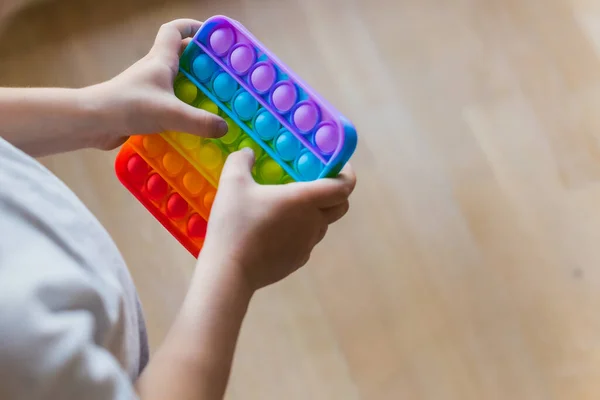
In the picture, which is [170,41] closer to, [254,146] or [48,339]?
[254,146]

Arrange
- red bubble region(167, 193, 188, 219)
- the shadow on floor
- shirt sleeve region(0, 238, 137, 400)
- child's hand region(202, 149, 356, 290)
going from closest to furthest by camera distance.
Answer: shirt sleeve region(0, 238, 137, 400) → child's hand region(202, 149, 356, 290) → red bubble region(167, 193, 188, 219) → the shadow on floor

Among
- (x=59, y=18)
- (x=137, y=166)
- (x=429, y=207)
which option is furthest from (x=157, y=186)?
(x=59, y=18)

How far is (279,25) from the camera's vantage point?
0.97m

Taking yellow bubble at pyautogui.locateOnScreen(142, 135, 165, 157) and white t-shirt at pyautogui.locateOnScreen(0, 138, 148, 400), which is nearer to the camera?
white t-shirt at pyautogui.locateOnScreen(0, 138, 148, 400)

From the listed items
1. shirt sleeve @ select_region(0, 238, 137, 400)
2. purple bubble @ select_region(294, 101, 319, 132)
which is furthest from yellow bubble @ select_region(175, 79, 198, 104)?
shirt sleeve @ select_region(0, 238, 137, 400)

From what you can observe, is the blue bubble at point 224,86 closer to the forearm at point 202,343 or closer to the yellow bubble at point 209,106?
the yellow bubble at point 209,106

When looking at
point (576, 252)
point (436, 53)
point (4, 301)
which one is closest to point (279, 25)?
point (436, 53)

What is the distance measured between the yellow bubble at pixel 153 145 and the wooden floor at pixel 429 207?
332 mm

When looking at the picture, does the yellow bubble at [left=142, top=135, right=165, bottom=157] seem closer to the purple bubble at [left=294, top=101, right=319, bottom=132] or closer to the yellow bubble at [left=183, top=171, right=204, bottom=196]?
the yellow bubble at [left=183, top=171, right=204, bottom=196]

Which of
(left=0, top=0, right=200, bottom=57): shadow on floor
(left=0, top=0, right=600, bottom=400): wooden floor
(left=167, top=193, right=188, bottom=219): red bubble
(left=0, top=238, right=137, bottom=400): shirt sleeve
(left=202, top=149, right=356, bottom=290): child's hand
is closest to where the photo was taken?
(left=0, top=238, right=137, bottom=400): shirt sleeve

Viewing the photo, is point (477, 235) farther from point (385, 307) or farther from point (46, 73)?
point (46, 73)

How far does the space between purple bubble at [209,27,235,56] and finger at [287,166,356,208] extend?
0.49ft

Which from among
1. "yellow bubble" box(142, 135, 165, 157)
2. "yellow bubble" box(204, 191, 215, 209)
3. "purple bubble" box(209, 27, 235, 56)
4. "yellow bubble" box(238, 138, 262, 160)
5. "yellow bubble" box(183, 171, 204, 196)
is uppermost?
"purple bubble" box(209, 27, 235, 56)

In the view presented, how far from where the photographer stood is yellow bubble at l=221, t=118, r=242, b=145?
0.56m
